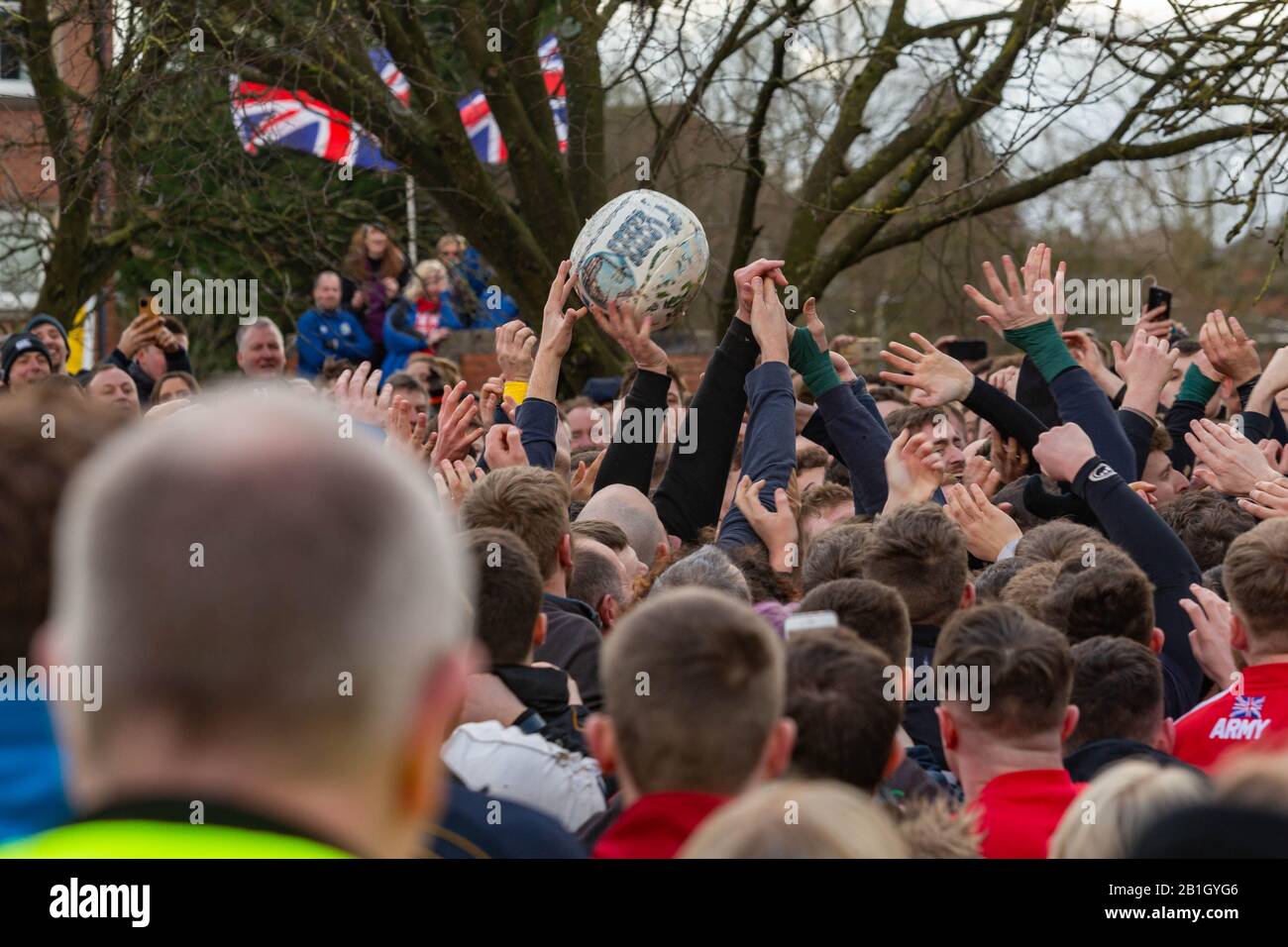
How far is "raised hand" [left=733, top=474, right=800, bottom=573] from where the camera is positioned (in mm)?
5059

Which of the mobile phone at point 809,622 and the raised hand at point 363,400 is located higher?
the raised hand at point 363,400

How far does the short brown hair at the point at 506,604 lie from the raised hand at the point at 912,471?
1.98 m

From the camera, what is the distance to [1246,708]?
3.77m

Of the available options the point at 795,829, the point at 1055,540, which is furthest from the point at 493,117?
the point at 795,829

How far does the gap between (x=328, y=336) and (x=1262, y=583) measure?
852cm

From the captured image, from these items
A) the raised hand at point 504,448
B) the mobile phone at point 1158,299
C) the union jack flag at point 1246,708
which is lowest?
the union jack flag at point 1246,708

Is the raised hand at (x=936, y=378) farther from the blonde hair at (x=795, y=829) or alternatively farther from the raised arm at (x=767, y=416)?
the blonde hair at (x=795, y=829)

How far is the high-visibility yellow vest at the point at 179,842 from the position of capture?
130 cm

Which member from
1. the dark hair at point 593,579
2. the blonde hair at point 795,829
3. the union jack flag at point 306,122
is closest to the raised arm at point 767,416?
the dark hair at point 593,579

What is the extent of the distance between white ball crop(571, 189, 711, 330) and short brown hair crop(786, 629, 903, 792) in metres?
3.19

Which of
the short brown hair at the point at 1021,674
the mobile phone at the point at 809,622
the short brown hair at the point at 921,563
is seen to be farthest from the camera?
the short brown hair at the point at 921,563

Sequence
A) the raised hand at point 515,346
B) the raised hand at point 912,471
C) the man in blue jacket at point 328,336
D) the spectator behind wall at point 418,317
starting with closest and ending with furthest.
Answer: the raised hand at point 912,471 < the raised hand at point 515,346 < the man in blue jacket at point 328,336 < the spectator behind wall at point 418,317

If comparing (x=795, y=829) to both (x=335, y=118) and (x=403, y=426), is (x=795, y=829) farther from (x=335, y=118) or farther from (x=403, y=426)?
(x=335, y=118)

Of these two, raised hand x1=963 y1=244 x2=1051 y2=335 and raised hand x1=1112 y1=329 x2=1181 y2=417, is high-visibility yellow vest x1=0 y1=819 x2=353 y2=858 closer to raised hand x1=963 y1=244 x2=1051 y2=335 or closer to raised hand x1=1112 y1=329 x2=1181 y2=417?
raised hand x1=963 y1=244 x2=1051 y2=335
